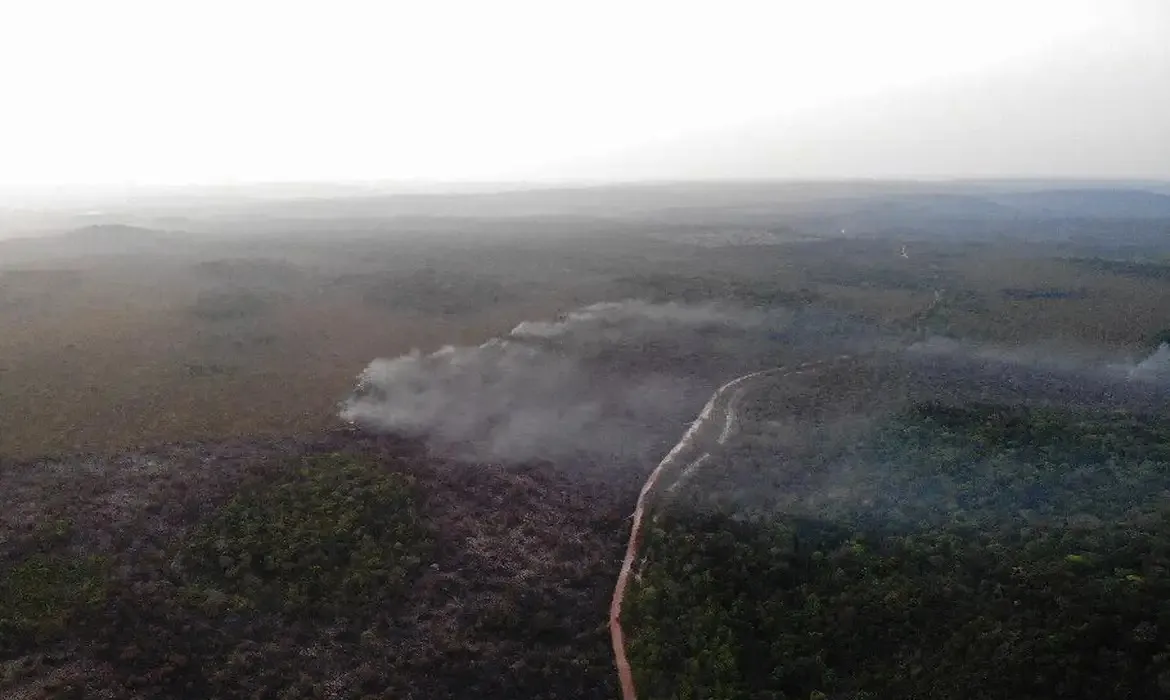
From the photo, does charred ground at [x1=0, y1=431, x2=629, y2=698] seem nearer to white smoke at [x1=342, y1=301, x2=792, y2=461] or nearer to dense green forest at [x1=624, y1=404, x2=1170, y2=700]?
dense green forest at [x1=624, y1=404, x2=1170, y2=700]

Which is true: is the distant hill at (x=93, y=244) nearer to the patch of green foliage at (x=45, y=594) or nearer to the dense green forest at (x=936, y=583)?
the patch of green foliage at (x=45, y=594)

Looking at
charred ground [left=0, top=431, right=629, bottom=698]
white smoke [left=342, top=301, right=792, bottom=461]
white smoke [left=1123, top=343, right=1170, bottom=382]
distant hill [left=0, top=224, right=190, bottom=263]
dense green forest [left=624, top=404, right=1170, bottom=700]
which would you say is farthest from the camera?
distant hill [left=0, top=224, right=190, bottom=263]

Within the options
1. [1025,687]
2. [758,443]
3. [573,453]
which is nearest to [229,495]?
[573,453]

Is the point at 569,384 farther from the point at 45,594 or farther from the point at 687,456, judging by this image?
the point at 45,594

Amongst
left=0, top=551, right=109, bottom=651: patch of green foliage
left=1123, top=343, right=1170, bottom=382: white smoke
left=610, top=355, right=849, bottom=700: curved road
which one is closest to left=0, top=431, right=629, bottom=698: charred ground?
left=0, top=551, right=109, bottom=651: patch of green foliage

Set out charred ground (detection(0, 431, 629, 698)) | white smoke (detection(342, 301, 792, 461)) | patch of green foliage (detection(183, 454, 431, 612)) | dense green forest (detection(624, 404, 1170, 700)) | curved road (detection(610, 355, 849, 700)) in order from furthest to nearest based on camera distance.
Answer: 1. white smoke (detection(342, 301, 792, 461))
2. patch of green foliage (detection(183, 454, 431, 612))
3. curved road (detection(610, 355, 849, 700))
4. charred ground (detection(0, 431, 629, 698))
5. dense green forest (detection(624, 404, 1170, 700))

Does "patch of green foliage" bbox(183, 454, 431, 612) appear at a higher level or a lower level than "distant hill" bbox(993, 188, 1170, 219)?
lower

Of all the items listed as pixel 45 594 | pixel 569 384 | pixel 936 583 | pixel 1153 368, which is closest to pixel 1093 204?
pixel 1153 368

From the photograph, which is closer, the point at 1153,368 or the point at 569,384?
the point at 1153,368
